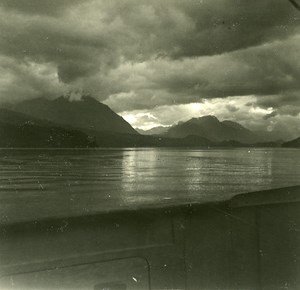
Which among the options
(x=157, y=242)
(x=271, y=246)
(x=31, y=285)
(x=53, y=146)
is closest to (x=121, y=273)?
(x=157, y=242)

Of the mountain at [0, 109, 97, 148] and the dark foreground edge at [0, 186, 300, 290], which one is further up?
the mountain at [0, 109, 97, 148]

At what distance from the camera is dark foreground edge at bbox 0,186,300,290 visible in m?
2.65

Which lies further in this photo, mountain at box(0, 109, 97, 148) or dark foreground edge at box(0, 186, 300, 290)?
mountain at box(0, 109, 97, 148)

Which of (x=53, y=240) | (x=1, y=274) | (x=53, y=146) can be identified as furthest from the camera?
(x=53, y=146)

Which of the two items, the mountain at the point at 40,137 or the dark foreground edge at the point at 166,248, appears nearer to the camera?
the dark foreground edge at the point at 166,248

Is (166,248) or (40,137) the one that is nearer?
(166,248)

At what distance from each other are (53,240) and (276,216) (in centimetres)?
222

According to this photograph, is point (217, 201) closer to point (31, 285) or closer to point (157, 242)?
point (157, 242)

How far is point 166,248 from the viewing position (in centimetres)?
315

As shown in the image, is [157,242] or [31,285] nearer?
[31,285]

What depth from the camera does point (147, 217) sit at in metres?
3.16

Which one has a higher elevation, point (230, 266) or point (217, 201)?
point (217, 201)

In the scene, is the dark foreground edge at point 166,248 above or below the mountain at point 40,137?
below

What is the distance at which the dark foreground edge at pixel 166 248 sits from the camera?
8.68ft
